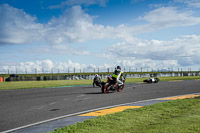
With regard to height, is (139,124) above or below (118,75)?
below

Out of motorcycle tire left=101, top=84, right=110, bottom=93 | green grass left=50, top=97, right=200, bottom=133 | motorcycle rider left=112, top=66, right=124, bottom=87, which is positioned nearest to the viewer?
green grass left=50, top=97, right=200, bottom=133

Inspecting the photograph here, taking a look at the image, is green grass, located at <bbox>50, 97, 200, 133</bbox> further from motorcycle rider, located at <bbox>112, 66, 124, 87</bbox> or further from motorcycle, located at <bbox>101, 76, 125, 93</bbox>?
motorcycle rider, located at <bbox>112, 66, 124, 87</bbox>

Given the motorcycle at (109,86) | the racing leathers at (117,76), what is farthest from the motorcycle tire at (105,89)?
the racing leathers at (117,76)

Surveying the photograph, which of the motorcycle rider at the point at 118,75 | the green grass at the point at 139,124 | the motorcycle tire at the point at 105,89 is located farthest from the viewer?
the motorcycle rider at the point at 118,75

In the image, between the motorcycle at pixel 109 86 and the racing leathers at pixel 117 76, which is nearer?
the motorcycle at pixel 109 86

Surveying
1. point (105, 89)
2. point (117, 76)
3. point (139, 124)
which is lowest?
point (139, 124)

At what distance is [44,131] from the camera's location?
4.97 metres

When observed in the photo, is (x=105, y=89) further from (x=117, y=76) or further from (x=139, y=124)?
(x=139, y=124)

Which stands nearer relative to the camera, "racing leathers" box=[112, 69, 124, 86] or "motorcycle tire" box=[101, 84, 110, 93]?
"motorcycle tire" box=[101, 84, 110, 93]

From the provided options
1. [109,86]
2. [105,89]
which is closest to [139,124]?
[105,89]

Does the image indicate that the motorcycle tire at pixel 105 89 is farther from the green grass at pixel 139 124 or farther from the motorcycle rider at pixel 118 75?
the green grass at pixel 139 124

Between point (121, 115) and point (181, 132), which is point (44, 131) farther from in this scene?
point (181, 132)

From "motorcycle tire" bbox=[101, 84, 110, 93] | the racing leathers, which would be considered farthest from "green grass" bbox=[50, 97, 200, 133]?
the racing leathers

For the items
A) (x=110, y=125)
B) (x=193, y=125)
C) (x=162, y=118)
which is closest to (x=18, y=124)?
(x=110, y=125)
